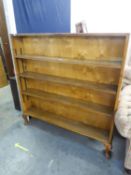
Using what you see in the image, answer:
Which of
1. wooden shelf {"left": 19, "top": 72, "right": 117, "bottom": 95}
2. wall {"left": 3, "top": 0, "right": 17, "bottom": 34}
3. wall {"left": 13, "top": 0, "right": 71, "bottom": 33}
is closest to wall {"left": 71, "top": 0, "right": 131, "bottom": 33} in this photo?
wall {"left": 13, "top": 0, "right": 71, "bottom": 33}

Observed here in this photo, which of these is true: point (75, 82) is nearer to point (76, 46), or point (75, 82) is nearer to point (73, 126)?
point (76, 46)

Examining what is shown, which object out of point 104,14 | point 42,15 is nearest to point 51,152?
point 42,15

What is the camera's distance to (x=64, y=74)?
170cm

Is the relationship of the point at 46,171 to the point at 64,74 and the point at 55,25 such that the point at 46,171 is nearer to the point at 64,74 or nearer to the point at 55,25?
the point at 64,74

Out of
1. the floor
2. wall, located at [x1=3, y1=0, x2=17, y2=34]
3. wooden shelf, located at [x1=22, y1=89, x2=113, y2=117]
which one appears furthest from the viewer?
wall, located at [x1=3, y1=0, x2=17, y2=34]

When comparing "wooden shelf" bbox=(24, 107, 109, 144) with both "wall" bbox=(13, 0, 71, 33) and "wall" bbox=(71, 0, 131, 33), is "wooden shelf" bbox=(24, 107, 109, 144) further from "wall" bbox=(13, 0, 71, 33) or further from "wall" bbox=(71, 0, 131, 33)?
"wall" bbox=(71, 0, 131, 33)

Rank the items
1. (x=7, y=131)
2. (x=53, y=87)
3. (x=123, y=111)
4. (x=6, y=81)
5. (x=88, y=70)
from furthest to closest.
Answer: (x=6, y=81)
(x=7, y=131)
(x=53, y=87)
(x=88, y=70)
(x=123, y=111)

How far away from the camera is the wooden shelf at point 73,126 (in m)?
1.59

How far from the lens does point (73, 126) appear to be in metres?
1.76

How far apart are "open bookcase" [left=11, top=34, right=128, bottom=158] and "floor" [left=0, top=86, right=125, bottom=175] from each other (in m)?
0.18

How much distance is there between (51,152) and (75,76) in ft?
3.12

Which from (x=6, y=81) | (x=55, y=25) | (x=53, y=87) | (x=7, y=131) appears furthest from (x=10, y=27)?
(x=6, y=81)

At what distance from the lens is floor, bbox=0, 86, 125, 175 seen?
1.42 metres

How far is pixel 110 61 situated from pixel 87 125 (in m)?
0.88
